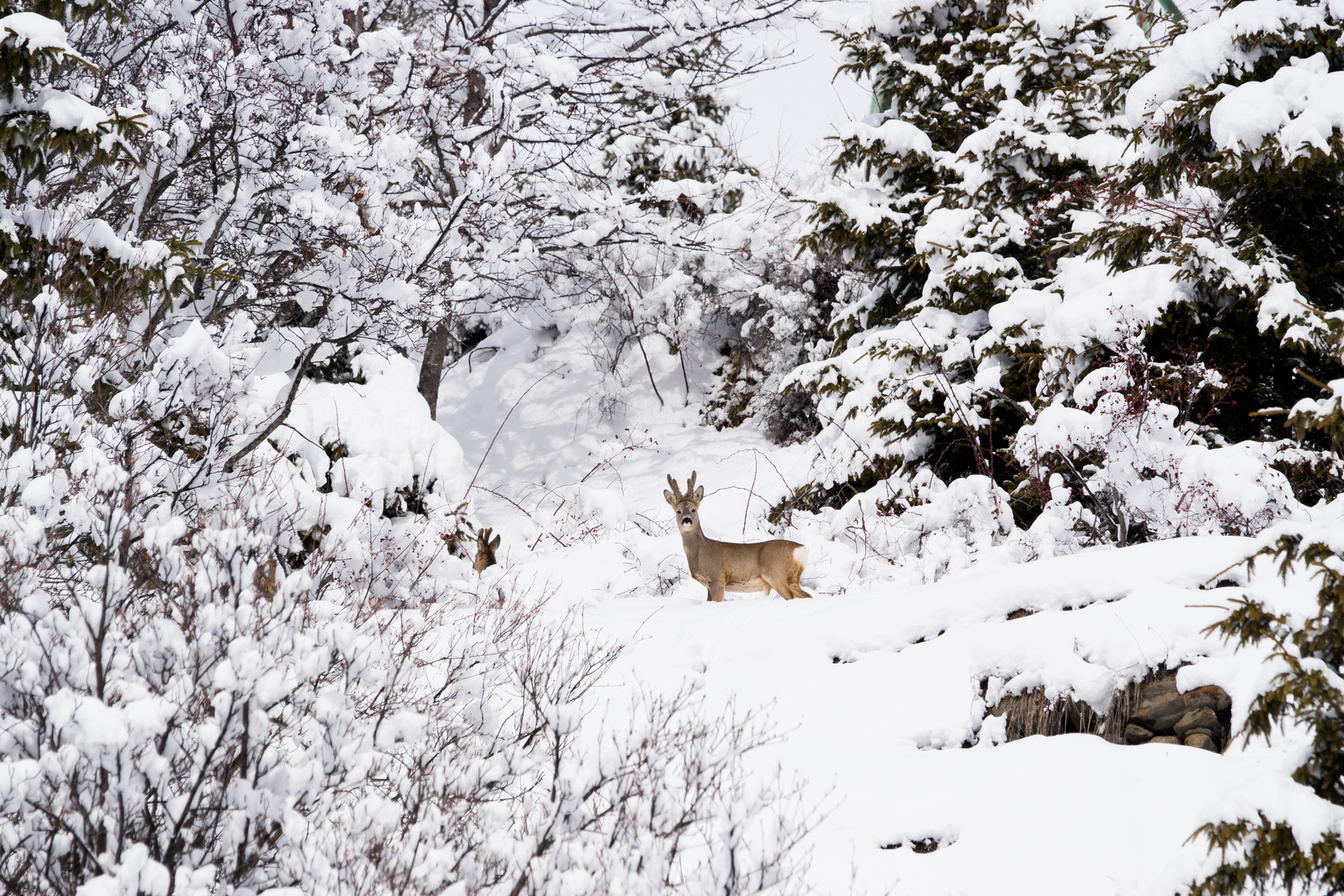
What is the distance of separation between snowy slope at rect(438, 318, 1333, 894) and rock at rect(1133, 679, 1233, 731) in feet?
0.44

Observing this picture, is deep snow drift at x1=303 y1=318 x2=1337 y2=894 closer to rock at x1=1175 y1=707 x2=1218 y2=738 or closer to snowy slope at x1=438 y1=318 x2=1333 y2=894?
snowy slope at x1=438 y1=318 x2=1333 y2=894

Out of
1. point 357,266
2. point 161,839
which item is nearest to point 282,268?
point 357,266

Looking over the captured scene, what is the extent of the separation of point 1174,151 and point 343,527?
6.40m

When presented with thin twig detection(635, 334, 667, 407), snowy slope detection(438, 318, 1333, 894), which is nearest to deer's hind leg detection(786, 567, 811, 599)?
snowy slope detection(438, 318, 1333, 894)

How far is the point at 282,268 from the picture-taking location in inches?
361

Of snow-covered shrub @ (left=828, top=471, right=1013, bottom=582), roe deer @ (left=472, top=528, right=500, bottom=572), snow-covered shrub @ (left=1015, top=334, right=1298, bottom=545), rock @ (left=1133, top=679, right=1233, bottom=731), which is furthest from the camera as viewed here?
roe deer @ (left=472, top=528, right=500, bottom=572)

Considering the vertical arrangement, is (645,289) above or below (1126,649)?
above

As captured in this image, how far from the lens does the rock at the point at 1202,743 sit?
4348 millimetres

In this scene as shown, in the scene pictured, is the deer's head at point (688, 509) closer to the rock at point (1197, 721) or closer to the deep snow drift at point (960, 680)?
the deep snow drift at point (960, 680)

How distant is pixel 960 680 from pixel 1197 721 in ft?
3.69

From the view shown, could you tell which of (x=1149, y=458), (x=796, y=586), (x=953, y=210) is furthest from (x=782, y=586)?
(x=953, y=210)

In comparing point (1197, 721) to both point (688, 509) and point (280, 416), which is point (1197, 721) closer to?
point (688, 509)

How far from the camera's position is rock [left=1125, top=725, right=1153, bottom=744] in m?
4.48

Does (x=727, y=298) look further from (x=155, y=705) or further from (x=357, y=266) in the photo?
(x=155, y=705)
